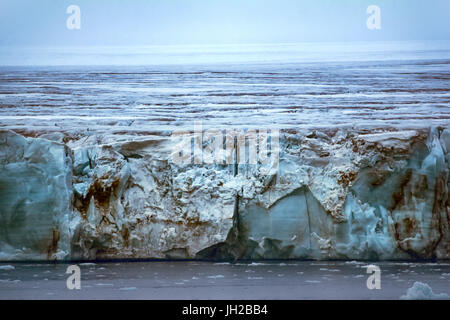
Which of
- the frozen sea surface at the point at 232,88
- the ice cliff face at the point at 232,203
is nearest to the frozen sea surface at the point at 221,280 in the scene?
the ice cliff face at the point at 232,203

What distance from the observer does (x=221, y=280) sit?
369 cm

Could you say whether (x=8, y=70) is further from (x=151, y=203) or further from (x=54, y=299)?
(x=54, y=299)

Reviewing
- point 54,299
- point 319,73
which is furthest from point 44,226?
Result: point 319,73

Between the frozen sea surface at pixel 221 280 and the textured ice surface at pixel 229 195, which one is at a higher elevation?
the textured ice surface at pixel 229 195

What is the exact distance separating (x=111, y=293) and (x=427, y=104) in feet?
8.30

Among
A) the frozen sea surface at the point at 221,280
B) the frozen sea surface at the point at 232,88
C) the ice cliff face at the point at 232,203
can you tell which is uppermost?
the frozen sea surface at the point at 232,88

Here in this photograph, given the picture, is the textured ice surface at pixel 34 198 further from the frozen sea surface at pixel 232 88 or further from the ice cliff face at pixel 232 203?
the frozen sea surface at pixel 232 88

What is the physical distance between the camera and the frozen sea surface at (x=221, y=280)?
3.47m

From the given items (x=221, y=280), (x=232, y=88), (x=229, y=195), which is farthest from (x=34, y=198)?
(x=232, y=88)

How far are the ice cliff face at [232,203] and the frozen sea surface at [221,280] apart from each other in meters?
0.12

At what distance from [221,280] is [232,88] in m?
1.62

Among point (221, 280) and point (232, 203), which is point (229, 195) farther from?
point (221, 280)

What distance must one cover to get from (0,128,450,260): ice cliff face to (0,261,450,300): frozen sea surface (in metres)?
0.12

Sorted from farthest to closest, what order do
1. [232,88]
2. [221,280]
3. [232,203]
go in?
[232,88] → [232,203] → [221,280]
